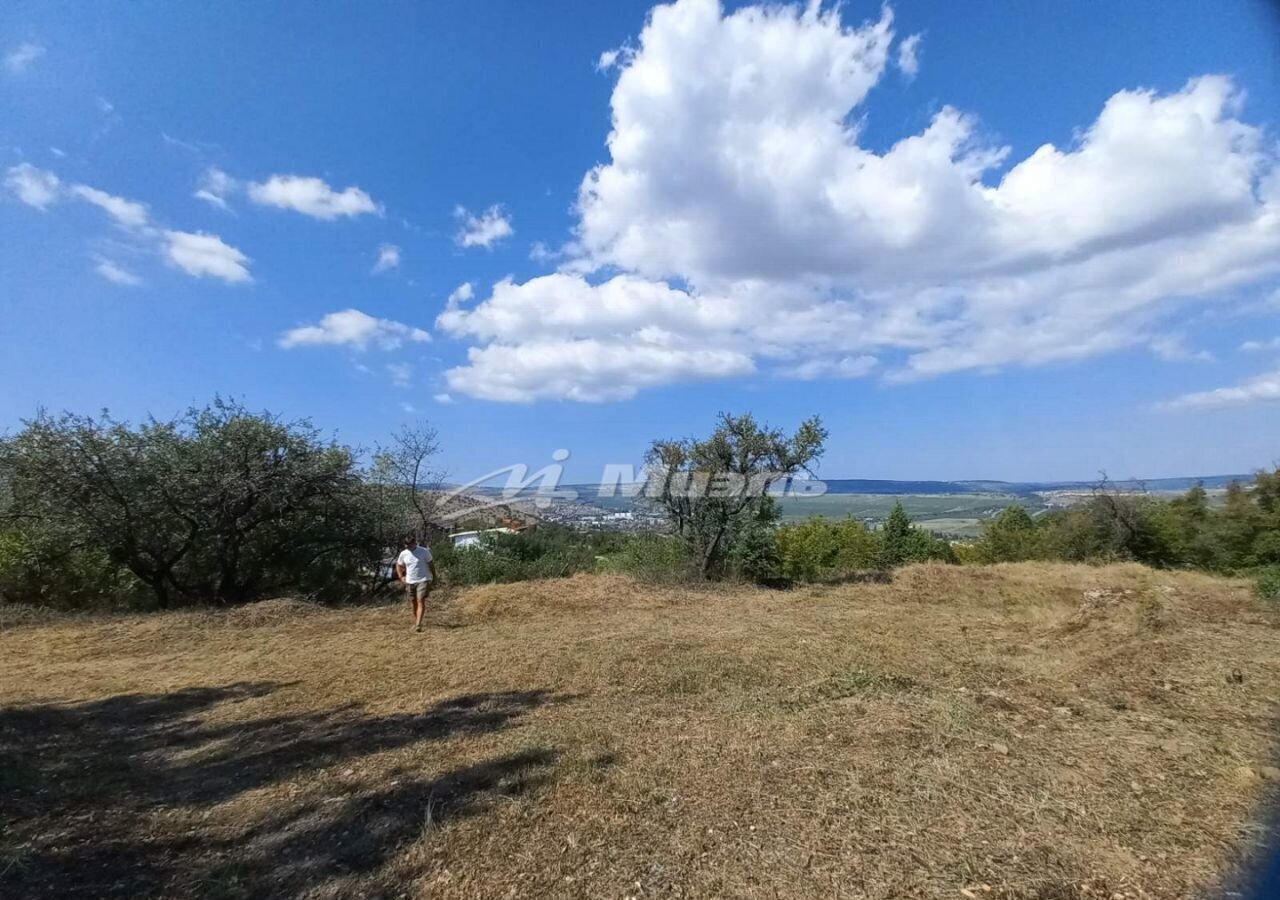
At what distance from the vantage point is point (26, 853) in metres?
2.68

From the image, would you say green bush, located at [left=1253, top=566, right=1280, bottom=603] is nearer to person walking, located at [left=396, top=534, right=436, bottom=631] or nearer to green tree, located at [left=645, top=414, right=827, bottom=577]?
green tree, located at [left=645, top=414, right=827, bottom=577]

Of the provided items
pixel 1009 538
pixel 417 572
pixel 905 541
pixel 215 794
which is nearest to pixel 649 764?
pixel 215 794

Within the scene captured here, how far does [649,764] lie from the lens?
364 cm

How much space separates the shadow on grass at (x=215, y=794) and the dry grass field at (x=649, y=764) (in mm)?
20

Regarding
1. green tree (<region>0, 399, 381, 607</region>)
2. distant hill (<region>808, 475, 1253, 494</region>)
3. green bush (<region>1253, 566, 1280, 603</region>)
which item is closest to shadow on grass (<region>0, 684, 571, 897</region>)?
green tree (<region>0, 399, 381, 607</region>)

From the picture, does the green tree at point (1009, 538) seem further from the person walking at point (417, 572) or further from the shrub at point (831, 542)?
the person walking at point (417, 572)

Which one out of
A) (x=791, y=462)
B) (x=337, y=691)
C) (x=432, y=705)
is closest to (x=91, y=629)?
(x=337, y=691)

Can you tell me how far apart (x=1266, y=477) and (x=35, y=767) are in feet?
86.8

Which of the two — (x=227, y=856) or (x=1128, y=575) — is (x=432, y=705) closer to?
(x=227, y=856)

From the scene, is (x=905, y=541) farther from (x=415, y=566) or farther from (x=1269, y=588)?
(x=415, y=566)

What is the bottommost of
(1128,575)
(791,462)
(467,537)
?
(1128,575)

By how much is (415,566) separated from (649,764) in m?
5.81

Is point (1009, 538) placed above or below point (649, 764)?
below

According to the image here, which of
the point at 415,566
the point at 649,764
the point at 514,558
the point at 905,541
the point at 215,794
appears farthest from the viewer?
the point at 905,541
